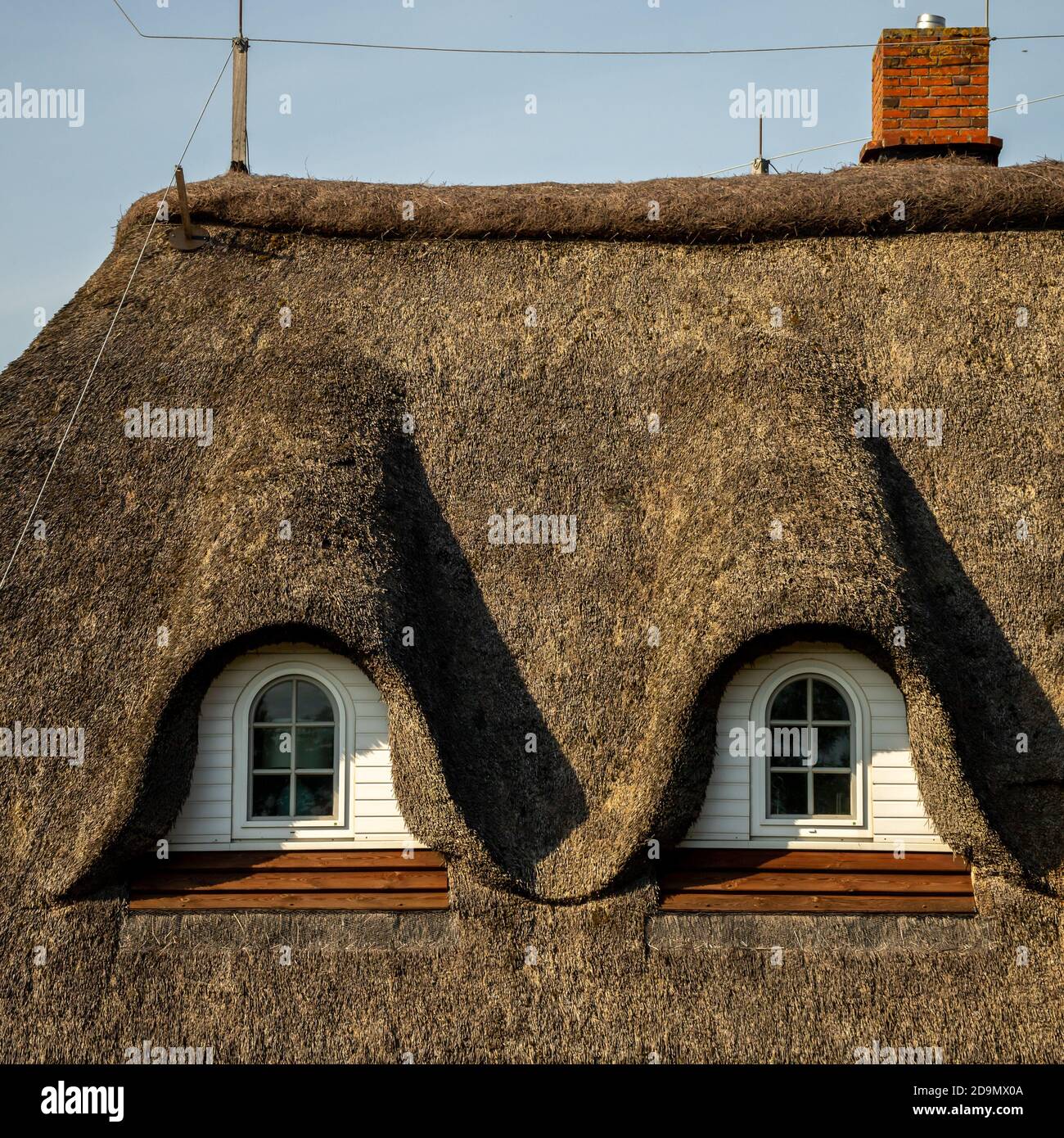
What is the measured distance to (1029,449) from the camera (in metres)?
8.12

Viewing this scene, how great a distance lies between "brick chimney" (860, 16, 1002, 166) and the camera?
10.6m

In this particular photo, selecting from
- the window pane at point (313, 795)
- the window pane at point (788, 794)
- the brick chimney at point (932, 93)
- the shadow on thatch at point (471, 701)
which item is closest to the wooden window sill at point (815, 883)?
the window pane at point (788, 794)

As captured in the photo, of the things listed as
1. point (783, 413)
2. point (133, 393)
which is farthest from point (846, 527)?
point (133, 393)

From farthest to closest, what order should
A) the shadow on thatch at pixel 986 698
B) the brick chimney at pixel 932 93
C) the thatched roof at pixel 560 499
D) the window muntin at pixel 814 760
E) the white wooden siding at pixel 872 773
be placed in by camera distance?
the brick chimney at pixel 932 93 → the window muntin at pixel 814 760 → the white wooden siding at pixel 872 773 → the shadow on thatch at pixel 986 698 → the thatched roof at pixel 560 499

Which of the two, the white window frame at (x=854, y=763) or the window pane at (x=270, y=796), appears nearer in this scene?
the white window frame at (x=854, y=763)

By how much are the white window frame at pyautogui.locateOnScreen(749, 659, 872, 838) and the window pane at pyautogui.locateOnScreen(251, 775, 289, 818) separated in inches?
118

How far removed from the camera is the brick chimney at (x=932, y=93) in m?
10.6

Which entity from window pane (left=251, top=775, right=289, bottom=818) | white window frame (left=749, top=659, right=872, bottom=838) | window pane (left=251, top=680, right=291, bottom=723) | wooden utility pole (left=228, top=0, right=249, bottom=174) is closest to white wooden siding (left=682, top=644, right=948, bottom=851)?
white window frame (left=749, top=659, right=872, bottom=838)

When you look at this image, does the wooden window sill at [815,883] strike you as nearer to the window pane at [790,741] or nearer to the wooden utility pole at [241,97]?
the window pane at [790,741]

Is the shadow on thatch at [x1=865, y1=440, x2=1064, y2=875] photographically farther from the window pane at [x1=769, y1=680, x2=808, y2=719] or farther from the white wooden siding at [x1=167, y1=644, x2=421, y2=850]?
the white wooden siding at [x1=167, y1=644, x2=421, y2=850]

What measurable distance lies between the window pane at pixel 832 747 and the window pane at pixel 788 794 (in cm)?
17

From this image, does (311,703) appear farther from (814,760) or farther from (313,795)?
(814,760)

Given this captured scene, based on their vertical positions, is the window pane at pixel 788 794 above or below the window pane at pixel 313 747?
below

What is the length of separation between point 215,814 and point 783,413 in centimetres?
465
